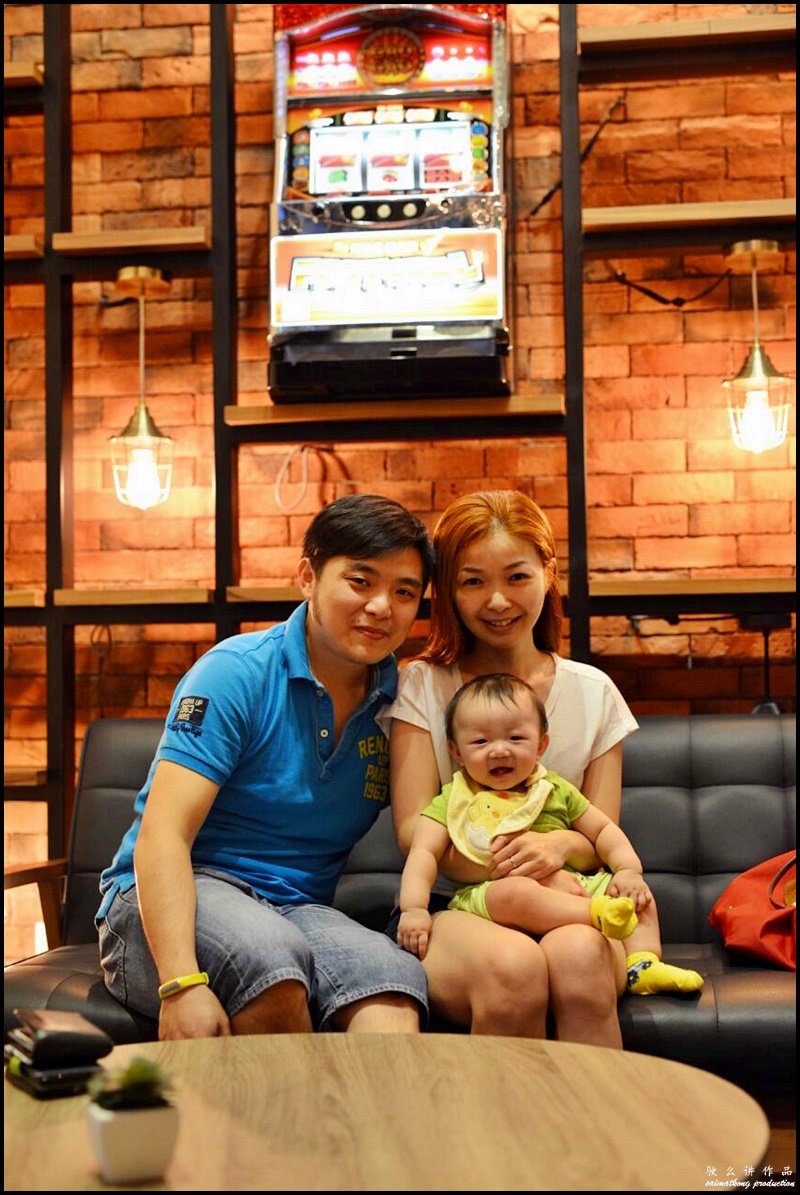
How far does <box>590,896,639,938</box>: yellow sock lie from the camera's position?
6.01ft

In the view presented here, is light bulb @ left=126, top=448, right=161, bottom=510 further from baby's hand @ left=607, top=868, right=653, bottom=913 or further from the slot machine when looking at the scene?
baby's hand @ left=607, top=868, right=653, bottom=913

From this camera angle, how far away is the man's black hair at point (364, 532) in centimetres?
206

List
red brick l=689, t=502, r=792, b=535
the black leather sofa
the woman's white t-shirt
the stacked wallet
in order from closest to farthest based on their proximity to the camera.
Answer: the stacked wallet
the woman's white t-shirt
the black leather sofa
red brick l=689, t=502, r=792, b=535

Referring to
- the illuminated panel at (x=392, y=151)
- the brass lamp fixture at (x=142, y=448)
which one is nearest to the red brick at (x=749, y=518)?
the illuminated panel at (x=392, y=151)

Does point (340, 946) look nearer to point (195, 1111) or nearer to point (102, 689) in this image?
point (195, 1111)

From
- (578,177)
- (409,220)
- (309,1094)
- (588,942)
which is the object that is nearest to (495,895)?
(588,942)

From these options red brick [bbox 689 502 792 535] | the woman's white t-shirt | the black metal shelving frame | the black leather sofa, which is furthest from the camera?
red brick [bbox 689 502 792 535]

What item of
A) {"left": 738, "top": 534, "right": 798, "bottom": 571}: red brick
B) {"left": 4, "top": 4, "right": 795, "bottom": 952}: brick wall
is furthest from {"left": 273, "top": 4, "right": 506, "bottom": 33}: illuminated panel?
{"left": 738, "top": 534, "right": 798, "bottom": 571}: red brick

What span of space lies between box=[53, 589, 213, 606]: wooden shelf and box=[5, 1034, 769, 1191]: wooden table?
1688mm

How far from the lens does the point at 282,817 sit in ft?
6.84

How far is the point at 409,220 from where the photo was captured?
9.83 feet

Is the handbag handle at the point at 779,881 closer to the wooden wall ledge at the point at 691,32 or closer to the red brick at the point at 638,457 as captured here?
the red brick at the point at 638,457

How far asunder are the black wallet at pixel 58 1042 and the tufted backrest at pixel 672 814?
1.31 m

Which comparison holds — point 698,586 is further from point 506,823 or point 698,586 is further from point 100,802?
point 100,802
